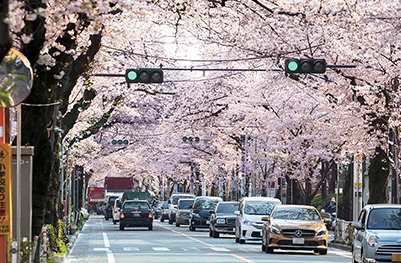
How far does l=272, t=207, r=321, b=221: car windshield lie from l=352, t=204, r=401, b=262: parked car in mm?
6522

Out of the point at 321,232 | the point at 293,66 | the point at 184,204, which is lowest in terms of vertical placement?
the point at 184,204

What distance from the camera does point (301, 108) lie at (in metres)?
41.8

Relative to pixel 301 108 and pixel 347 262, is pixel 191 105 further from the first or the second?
pixel 347 262

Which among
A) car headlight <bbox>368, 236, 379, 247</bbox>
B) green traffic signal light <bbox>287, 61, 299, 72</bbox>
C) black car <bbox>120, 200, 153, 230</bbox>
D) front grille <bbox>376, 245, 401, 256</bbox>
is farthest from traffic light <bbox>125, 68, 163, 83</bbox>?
black car <bbox>120, 200, 153, 230</bbox>

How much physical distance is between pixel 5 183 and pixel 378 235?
8.69 m

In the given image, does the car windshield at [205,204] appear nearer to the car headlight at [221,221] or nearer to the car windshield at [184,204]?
the car windshield at [184,204]

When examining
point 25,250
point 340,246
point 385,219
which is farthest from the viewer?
point 340,246

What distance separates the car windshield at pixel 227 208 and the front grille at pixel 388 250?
19915mm

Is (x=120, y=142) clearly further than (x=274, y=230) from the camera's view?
Yes

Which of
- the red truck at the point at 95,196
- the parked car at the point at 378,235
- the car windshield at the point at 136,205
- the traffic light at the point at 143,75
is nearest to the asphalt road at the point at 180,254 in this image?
the parked car at the point at 378,235

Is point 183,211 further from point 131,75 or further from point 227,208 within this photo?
point 131,75

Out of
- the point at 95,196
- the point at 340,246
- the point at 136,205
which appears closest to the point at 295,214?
the point at 340,246

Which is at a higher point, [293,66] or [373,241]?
[293,66]

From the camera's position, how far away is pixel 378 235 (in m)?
18.5
